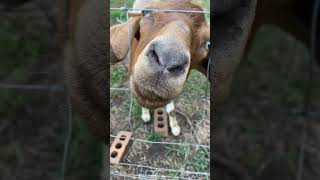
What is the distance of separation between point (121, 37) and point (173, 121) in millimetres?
191

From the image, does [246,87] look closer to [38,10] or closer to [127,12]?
[127,12]

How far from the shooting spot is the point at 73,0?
1.00 meters

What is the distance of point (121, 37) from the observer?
988 mm

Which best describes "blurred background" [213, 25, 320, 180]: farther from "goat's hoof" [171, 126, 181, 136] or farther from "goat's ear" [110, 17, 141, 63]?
"goat's ear" [110, 17, 141, 63]

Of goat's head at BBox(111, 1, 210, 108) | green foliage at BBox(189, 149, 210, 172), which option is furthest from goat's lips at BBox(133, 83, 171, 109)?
green foliage at BBox(189, 149, 210, 172)

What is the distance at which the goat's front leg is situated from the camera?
1.02m

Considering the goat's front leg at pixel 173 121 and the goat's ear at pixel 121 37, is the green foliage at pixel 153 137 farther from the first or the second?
the goat's ear at pixel 121 37

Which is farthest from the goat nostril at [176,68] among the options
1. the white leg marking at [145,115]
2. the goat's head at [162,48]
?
the white leg marking at [145,115]

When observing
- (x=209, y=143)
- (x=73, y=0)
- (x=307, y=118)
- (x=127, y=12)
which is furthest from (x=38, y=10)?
(x=307, y=118)

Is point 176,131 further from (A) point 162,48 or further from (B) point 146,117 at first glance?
(A) point 162,48

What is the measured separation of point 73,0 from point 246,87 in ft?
1.22

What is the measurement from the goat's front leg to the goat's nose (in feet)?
0.27

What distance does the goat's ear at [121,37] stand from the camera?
982mm

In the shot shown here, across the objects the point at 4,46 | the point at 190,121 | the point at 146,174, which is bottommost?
the point at 146,174
